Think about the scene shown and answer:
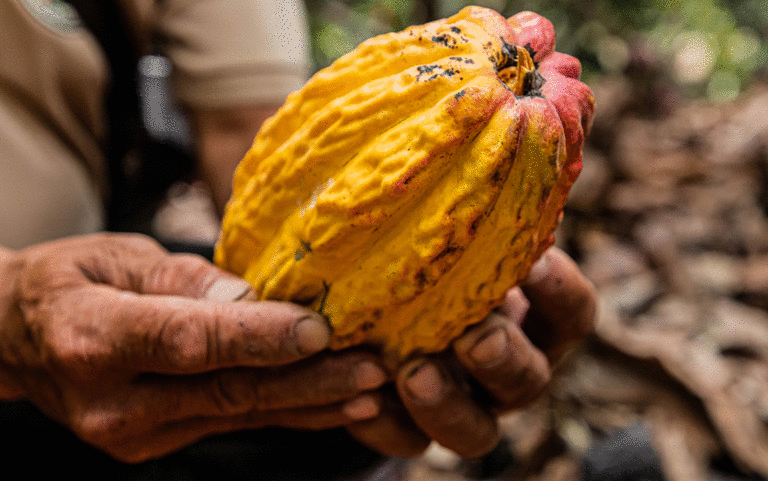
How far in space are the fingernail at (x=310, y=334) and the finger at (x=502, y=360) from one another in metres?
0.26

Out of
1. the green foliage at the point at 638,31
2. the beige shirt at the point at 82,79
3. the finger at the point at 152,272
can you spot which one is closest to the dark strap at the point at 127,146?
the beige shirt at the point at 82,79

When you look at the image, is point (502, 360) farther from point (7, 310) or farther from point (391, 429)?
point (7, 310)

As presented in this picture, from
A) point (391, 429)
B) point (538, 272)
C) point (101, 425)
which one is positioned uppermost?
point (538, 272)

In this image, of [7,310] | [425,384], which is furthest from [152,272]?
[425,384]

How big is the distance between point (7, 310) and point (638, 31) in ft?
13.3

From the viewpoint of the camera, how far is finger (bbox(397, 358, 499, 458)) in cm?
91

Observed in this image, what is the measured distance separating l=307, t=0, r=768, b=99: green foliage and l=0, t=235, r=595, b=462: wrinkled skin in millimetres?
1373

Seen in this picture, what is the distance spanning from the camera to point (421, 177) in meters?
0.75

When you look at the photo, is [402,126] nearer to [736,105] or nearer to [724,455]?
[724,455]

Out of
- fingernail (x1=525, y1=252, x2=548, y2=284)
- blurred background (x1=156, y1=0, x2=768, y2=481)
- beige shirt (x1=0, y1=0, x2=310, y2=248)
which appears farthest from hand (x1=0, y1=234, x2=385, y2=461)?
blurred background (x1=156, y1=0, x2=768, y2=481)

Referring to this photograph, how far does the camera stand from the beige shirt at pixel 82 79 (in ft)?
4.52

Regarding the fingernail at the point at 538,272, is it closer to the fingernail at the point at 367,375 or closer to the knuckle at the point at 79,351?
the fingernail at the point at 367,375

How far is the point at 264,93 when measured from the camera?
1.82m

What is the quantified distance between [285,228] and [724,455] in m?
1.44
